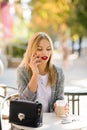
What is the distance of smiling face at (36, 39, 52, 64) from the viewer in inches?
106

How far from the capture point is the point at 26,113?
7.34 feet

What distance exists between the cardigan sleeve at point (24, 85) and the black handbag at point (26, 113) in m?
0.39

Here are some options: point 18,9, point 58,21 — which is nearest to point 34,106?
point 18,9

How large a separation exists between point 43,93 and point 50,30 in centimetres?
1721

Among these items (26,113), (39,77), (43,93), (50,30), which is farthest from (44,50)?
(50,30)

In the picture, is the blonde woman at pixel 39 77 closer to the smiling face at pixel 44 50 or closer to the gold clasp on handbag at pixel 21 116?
the smiling face at pixel 44 50

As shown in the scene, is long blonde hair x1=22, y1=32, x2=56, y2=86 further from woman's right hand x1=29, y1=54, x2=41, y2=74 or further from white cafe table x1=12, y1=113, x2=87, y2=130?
white cafe table x1=12, y1=113, x2=87, y2=130

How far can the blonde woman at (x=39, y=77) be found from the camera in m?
2.68

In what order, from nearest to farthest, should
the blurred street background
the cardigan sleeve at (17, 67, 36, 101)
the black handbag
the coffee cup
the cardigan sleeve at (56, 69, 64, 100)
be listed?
the black handbag, the coffee cup, the cardigan sleeve at (17, 67, 36, 101), the cardigan sleeve at (56, 69, 64, 100), the blurred street background

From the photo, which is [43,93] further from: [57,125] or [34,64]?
[57,125]

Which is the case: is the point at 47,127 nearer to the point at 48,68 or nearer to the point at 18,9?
the point at 48,68

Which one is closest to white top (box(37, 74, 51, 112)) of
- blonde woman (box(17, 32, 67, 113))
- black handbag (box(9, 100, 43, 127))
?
blonde woman (box(17, 32, 67, 113))

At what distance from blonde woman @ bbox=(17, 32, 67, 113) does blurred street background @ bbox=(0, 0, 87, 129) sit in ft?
12.2

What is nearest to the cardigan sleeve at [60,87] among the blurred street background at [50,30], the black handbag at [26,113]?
the black handbag at [26,113]
